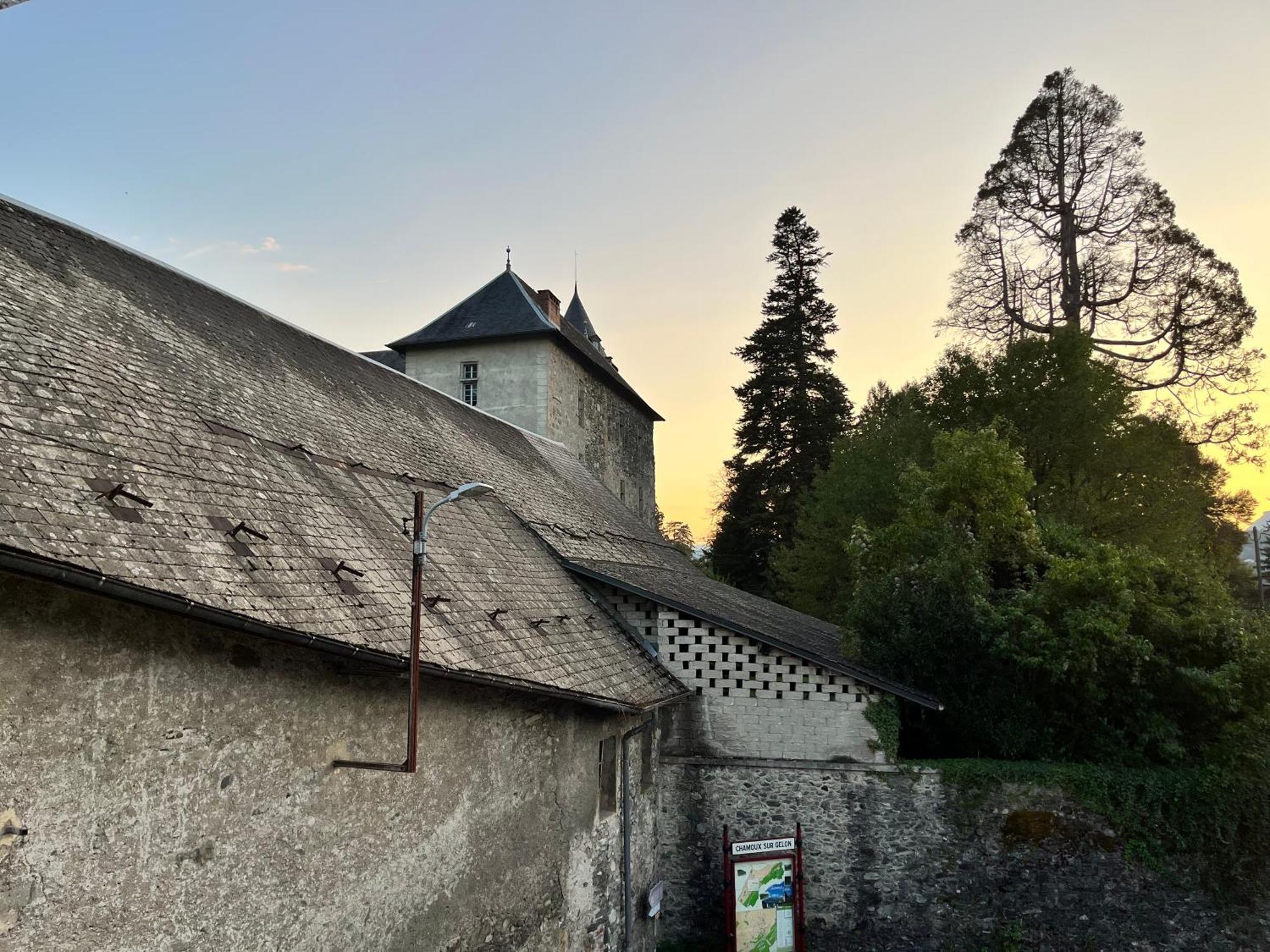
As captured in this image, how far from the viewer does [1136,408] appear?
18.5 m

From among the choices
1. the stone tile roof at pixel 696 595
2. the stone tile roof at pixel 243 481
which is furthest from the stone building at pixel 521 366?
the stone tile roof at pixel 243 481

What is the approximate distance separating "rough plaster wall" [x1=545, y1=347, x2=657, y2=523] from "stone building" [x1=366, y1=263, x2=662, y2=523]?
0.04m

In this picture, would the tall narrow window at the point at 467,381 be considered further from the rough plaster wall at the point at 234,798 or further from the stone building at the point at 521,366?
the rough plaster wall at the point at 234,798

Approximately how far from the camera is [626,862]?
10172 mm

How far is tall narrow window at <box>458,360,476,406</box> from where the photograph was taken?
76.4 feet

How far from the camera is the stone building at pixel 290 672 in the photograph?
4773 millimetres

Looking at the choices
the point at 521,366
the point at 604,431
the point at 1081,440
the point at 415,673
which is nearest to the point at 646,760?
the point at 415,673

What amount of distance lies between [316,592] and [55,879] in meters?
2.35

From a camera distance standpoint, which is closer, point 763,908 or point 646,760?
point 763,908

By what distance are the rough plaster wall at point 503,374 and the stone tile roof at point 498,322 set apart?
0.26m

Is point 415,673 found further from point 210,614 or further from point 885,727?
point 885,727

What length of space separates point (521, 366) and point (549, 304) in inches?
94.3

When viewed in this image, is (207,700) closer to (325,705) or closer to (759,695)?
(325,705)

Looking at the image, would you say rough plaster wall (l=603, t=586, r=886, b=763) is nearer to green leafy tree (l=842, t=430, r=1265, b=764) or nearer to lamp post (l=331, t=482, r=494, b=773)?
green leafy tree (l=842, t=430, r=1265, b=764)
